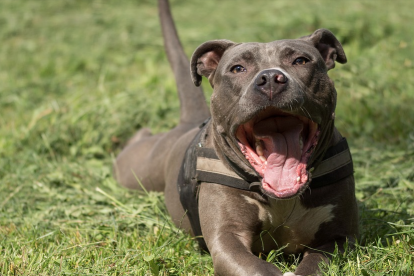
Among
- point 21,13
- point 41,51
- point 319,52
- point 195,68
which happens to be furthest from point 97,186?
point 21,13

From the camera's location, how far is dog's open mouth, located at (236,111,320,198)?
3.66 m

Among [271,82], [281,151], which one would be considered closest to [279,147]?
[281,151]

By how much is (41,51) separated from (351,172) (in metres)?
6.98

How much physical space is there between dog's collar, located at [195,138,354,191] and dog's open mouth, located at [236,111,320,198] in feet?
0.43

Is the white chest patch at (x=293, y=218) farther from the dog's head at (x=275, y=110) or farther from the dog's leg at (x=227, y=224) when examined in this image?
the dog's head at (x=275, y=110)

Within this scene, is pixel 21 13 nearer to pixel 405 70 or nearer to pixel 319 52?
pixel 405 70

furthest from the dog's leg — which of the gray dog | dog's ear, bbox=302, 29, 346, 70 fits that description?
dog's ear, bbox=302, 29, 346, 70

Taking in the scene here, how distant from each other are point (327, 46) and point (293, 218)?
115 cm

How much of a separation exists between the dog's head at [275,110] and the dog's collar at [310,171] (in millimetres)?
63

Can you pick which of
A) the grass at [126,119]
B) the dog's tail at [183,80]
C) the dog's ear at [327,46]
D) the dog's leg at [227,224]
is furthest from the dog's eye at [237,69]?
the dog's tail at [183,80]

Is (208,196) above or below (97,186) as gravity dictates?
above

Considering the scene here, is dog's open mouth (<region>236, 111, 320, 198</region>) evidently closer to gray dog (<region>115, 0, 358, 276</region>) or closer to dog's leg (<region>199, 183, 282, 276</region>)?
gray dog (<region>115, 0, 358, 276</region>)

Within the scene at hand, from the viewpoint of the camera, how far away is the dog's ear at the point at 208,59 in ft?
14.3

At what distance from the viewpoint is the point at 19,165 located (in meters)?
6.01
